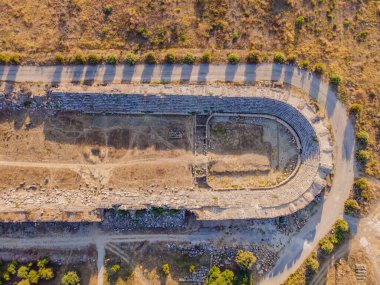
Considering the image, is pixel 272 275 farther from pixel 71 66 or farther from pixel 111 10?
pixel 111 10

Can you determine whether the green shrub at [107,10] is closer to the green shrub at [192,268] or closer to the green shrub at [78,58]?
the green shrub at [78,58]

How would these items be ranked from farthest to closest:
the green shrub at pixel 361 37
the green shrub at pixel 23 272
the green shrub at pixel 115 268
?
the green shrub at pixel 361 37, the green shrub at pixel 115 268, the green shrub at pixel 23 272

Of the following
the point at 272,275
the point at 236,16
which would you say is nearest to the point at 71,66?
the point at 236,16

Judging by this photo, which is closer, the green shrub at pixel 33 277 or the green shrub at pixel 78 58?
the green shrub at pixel 33 277

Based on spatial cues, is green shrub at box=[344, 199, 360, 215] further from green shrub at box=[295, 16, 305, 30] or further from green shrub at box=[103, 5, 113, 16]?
green shrub at box=[103, 5, 113, 16]

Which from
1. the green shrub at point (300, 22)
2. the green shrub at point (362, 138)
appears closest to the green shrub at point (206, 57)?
the green shrub at point (300, 22)

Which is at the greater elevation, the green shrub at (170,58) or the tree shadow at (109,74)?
the green shrub at (170,58)
